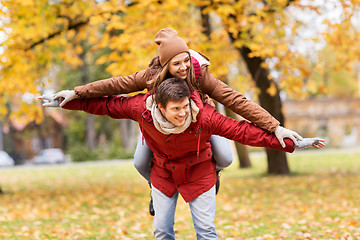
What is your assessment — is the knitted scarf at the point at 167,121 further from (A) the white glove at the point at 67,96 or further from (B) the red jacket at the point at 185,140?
(A) the white glove at the point at 67,96

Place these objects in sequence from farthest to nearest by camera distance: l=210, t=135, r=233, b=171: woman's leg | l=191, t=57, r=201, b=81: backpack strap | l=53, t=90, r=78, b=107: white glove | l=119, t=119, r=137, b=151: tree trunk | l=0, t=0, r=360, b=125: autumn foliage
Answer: l=119, t=119, r=137, b=151: tree trunk
l=0, t=0, r=360, b=125: autumn foliage
l=210, t=135, r=233, b=171: woman's leg
l=53, t=90, r=78, b=107: white glove
l=191, t=57, r=201, b=81: backpack strap

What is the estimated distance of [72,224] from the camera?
6875 millimetres

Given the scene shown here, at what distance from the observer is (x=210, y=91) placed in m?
3.47

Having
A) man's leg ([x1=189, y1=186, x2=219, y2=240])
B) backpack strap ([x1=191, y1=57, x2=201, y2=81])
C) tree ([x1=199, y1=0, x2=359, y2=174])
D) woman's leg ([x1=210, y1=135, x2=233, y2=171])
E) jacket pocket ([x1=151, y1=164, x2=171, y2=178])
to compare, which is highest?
tree ([x1=199, y1=0, x2=359, y2=174])

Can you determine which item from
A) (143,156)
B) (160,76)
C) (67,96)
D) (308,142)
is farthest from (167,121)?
(308,142)

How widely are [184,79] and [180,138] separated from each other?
47 cm

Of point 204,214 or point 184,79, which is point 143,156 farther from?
point 184,79

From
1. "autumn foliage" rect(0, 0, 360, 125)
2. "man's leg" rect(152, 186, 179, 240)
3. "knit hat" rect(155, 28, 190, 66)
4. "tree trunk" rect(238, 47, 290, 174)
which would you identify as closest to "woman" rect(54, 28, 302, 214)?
"knit hat" rect(155, 28, 190, 66)

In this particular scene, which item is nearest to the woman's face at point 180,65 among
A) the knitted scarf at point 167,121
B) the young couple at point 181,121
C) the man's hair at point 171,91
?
the young couple at point 181,121

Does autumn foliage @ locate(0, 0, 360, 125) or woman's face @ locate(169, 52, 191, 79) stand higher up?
autumn foliage @ locate(0, 0, 360, 125)

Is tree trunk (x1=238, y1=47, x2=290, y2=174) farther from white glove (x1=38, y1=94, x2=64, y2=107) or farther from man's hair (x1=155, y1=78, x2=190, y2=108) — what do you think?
man's hair (x1=155, y1=78, x2=190, y2=108)

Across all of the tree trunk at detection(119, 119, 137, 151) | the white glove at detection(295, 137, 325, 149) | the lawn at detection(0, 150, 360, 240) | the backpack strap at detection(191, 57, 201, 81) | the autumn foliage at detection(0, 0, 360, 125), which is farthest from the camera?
the tree trunk at detection(119, 119, 137, 151)

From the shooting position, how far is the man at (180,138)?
3207 mm

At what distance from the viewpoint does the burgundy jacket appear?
131 inches
